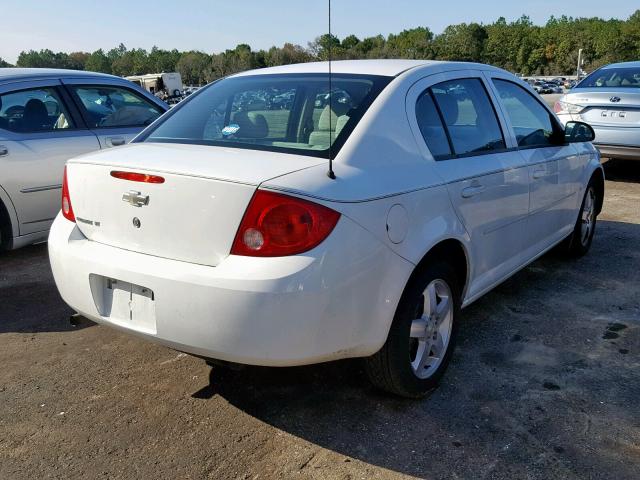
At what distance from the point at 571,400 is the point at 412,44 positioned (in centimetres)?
14730

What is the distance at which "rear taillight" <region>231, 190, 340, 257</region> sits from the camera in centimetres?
227

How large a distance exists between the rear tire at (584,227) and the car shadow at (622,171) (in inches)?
164

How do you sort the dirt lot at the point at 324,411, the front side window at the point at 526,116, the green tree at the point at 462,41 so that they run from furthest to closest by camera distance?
the green tree at the point at 462,41
the front side window at the point at 526,116
the dirt lot at the point at 324,411

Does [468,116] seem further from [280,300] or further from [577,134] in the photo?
[280,300]

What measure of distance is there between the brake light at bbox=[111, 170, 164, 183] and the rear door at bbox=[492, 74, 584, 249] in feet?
7.41

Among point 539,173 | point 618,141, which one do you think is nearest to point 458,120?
point 539,173

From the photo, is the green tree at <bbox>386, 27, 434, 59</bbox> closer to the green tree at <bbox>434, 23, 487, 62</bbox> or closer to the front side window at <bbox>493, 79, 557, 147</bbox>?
the green tree at <bbox>434, 23, 487, 62</bbox>

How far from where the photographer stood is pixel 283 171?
2385mm

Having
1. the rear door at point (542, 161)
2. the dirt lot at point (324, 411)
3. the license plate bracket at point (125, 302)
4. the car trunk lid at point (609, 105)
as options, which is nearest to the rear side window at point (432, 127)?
the rear door at point (542, 161)

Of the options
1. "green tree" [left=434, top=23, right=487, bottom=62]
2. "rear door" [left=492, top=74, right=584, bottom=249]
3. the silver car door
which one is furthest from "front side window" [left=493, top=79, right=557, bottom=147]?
"green tree" [left=434, top=23, right=487, bottom=62]

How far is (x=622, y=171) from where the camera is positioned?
9.75 m

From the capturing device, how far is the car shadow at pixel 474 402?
252 cm

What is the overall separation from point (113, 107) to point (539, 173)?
414 centimetres

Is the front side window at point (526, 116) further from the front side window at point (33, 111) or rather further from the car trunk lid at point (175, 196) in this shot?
the front side window at point (33, 111)
